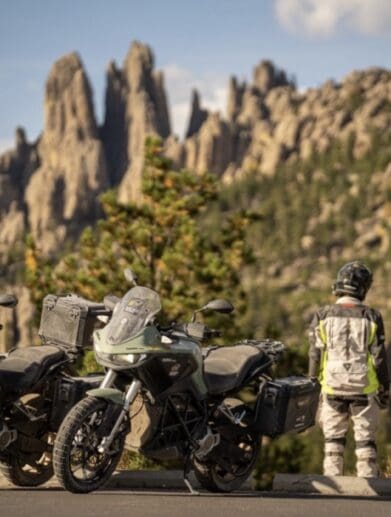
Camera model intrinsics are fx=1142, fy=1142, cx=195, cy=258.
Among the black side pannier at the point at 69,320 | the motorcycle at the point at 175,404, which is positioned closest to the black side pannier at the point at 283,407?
the motorcycle at the point at 175,404

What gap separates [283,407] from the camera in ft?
27.9

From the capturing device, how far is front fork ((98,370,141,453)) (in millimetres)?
7375

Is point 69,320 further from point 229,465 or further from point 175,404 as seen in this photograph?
point 229,465

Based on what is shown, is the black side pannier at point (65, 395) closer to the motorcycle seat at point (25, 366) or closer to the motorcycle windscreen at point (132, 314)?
the motorcycle seat at point (25, 366)

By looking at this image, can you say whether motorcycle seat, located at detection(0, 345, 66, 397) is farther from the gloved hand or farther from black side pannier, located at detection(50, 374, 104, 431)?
the gloved hand

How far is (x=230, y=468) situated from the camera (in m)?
8.42

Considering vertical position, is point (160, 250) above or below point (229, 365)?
above

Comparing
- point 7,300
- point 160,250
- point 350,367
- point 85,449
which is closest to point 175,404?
point 85,449

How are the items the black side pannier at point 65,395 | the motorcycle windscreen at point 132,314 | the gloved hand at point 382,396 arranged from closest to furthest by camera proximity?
the motorcycle windscreen at point 132,314, the black side pannier at point 65,395, the gloved hand at point 382,396

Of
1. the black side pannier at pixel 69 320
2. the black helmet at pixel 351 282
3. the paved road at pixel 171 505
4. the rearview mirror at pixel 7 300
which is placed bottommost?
the paved road at pixel 171 505

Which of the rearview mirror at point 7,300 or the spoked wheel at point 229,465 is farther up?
the rearview mirror at point 7,300

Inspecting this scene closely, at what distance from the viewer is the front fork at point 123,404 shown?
738 centimetres

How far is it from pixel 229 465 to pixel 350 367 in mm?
1433

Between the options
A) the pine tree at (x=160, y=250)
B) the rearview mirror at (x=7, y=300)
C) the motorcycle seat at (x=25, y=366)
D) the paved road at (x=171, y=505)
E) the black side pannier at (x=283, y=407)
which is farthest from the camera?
the pine tree at (x=160, y=250)
